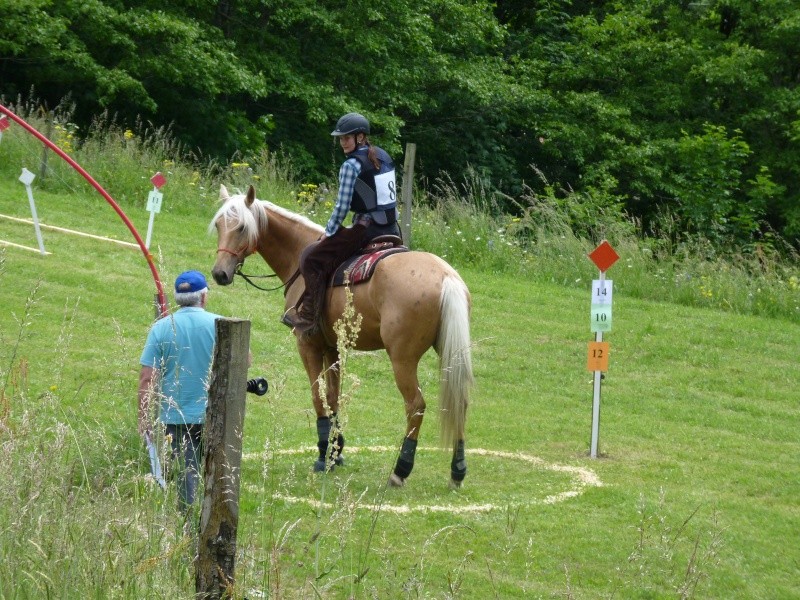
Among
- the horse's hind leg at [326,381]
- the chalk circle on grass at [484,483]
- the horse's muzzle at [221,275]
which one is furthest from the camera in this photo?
the horse's muzzle at [221,275]

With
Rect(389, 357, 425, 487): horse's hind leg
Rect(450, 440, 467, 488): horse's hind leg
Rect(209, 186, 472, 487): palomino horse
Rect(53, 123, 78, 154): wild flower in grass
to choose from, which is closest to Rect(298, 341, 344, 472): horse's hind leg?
Rect(209, 186, 472, 487): palomino horse

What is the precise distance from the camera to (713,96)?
32344 mm

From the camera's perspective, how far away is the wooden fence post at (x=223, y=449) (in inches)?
187

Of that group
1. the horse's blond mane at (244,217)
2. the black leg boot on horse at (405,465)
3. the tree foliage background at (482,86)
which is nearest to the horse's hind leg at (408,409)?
the black leg boot on horse at (405,465)

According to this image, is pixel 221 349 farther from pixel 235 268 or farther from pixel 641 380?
pixel 641 380

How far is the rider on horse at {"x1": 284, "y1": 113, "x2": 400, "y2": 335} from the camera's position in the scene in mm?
9367

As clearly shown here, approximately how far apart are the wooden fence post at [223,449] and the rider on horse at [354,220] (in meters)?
4.66

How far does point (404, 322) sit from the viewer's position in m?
9.05

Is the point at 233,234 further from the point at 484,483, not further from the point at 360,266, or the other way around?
the point at 484,483

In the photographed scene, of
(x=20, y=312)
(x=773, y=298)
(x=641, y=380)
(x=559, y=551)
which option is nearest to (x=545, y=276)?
(x=773, y=298)

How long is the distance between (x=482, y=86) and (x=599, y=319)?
819 inches

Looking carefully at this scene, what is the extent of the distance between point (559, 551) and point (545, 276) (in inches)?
511

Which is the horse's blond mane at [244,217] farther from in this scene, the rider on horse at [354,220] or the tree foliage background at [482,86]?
the tree foliage background at [482,86]

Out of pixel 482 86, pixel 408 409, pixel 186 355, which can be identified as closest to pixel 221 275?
pixel 408 409
